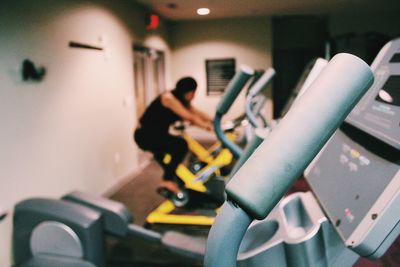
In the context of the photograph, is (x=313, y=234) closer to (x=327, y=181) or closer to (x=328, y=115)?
(x=327, y=181)

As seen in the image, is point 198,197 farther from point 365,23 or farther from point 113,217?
point 365,23

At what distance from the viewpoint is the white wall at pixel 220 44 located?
26.5ft

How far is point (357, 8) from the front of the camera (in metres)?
7.23

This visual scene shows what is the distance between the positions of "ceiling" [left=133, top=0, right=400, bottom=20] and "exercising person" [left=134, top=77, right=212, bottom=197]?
8.37ft

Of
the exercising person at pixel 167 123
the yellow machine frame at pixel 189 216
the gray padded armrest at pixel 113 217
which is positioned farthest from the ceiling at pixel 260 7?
the gray padded armrest at pixel 113 217

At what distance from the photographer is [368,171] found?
0.77 meters

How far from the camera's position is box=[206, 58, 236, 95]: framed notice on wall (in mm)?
8227

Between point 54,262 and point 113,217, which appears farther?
point 113,217

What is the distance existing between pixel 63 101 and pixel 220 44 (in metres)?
5.12

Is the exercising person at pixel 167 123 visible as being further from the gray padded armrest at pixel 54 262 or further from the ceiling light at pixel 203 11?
the ceiling light at pixel 203 11

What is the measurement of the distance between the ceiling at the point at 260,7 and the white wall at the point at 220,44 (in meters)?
0.34

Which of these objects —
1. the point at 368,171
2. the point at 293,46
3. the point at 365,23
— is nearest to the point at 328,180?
the point at 368,171

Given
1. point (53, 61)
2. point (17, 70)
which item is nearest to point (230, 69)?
point (53, 61)

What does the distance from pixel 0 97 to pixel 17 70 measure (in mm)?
303
